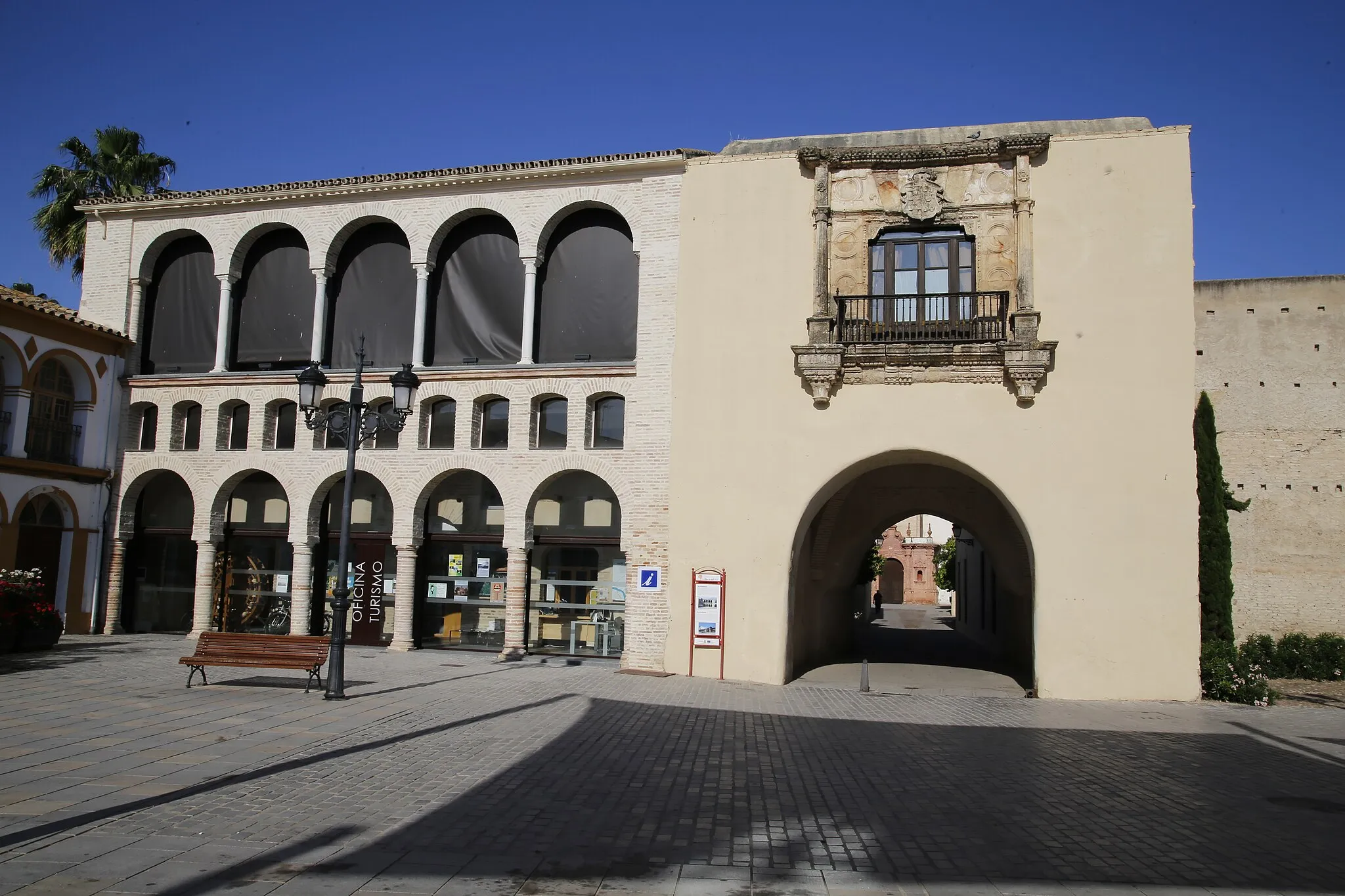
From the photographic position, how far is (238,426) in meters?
21.5

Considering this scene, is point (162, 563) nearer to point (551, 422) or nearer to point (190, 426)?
point (190, 426)

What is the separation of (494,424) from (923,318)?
351 inches

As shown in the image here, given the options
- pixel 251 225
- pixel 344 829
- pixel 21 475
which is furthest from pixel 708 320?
pixel 21 475

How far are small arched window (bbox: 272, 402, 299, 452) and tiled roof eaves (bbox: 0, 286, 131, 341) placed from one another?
4223mm

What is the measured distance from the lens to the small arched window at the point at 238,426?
21.5 meters

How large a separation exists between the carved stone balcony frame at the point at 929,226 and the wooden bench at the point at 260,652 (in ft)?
30.9

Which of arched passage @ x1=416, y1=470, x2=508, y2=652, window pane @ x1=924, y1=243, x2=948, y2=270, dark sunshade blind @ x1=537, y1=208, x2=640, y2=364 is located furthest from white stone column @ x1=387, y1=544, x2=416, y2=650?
window pane @ x1=924, y1=243, x2=948, y2=270

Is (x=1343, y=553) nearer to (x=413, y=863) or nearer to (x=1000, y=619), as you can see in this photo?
(x=1000, y=619)

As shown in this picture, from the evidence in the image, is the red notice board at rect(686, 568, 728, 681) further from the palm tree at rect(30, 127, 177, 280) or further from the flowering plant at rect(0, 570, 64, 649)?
the palm tree at rect(30, 127, 177, 280)

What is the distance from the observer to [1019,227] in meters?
17.0

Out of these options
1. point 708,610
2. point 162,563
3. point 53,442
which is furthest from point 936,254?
point 53,442

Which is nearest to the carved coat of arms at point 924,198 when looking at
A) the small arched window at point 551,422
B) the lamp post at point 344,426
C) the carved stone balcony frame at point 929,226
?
the carved stone balcony frame at point 929,226

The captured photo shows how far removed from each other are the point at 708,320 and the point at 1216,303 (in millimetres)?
13266

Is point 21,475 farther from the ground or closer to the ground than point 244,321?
closer to the ground
